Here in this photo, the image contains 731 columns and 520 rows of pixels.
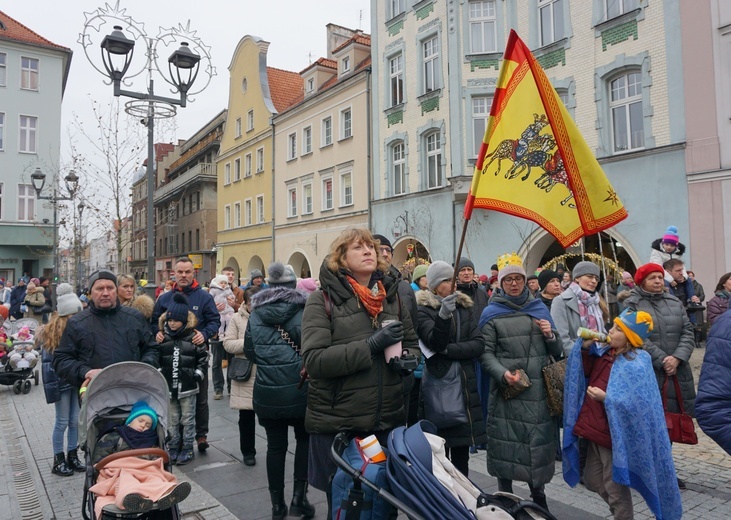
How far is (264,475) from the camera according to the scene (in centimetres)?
536

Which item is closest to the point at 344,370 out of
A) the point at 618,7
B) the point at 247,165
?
the point at 618,7

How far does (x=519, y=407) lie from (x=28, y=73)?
39377 mm

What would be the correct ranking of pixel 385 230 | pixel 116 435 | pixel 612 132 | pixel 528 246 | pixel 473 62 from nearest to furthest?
pixel 116 435
pixel 612 132
pixel 528 246
pixel 473 62
pixel 385 230

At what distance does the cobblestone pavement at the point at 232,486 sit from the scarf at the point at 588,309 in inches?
58.2

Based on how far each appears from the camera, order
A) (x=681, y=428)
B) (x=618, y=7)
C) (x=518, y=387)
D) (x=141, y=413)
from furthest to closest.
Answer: (x=618, y=7)
(x=681, y=428)
(x=518, y=387)
(x=141, y=413)

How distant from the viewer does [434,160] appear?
20406 millimetres

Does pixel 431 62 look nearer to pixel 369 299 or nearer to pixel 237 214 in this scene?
pixel 369 299

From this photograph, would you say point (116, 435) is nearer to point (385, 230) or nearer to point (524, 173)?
point (524, 173)

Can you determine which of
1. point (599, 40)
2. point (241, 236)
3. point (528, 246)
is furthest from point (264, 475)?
point (241, 236)

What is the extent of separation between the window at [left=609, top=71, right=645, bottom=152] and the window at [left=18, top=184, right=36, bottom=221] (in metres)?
32.8

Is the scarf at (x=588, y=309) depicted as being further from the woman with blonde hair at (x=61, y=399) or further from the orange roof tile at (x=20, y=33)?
the orange roof tile at (x=20, y=33)

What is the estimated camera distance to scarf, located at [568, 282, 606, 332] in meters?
5.50

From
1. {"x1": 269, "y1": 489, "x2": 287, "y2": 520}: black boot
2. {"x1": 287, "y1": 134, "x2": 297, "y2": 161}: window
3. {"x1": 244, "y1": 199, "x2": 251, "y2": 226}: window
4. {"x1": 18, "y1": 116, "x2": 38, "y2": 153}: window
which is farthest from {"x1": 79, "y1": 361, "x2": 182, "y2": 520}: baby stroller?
{"x1": 18, "y1": 116, "x2": 38, "y2": 153}: window

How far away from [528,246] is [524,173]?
12.5 meters
